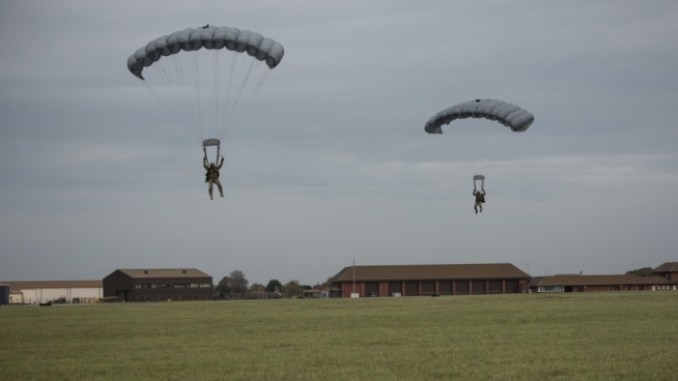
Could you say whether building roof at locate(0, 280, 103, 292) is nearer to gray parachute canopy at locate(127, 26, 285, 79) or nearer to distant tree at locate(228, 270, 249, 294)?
distant tree at locate(228, 270, 249, 294)

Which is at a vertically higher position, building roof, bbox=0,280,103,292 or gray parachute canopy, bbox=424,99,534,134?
gray parachute canopy, bbox=424,99,534,134

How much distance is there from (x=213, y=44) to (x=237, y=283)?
155m

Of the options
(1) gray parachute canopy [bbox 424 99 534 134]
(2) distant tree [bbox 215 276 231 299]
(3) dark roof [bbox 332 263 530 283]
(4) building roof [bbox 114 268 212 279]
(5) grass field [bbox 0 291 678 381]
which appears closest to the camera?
(5) grass field [bbox 0 291 678 381]

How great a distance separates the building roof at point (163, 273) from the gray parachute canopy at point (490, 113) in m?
98.6

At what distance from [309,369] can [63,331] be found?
19.9 metres

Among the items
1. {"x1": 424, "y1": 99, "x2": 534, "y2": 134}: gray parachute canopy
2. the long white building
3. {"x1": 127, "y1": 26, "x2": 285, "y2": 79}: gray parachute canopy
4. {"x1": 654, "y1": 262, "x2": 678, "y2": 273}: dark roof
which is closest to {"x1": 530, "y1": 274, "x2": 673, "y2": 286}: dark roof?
{"x1": 654, "y1": 262, "x2": 678, "y2": 273}: dark roof

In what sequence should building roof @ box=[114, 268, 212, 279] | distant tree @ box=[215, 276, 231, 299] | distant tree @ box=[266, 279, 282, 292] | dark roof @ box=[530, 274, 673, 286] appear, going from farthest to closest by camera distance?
distant tree @ box=[266, 279, 282, 292]
distant tree @ box=[215, 276, 231, 299]
building roof @ box=[114, 268, 212, 279]
dark roof @ box=[530, 274, 673, 286]

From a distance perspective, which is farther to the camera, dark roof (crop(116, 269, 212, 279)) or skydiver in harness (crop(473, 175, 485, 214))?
dark roof (crop(116, 269, 212, 279))

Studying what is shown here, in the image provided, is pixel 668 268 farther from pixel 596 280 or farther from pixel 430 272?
pixel 430 272

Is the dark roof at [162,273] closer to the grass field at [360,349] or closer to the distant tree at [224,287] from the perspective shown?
the distant tree at [224,287]

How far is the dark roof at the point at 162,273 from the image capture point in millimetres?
136625

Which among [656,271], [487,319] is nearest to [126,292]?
[656,271]

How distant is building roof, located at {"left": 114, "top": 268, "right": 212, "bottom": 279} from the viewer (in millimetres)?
136625

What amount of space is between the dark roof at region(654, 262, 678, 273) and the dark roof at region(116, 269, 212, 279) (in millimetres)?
77520
